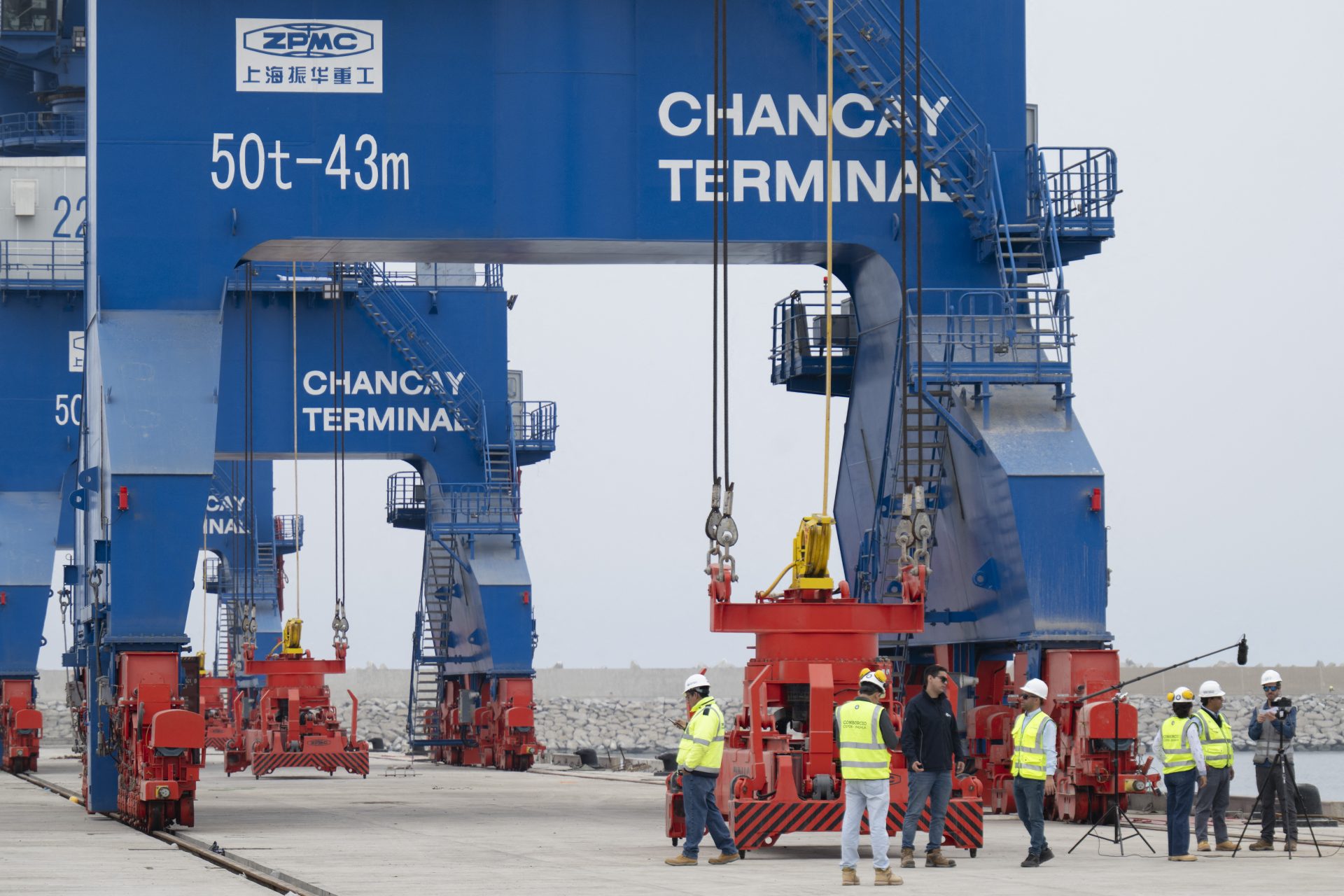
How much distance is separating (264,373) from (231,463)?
1427 cm

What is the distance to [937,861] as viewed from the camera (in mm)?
16969

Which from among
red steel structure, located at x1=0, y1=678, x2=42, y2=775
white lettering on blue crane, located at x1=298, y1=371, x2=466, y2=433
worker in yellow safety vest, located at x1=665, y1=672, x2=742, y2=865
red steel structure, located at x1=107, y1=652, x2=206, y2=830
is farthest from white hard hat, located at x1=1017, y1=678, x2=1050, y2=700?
red steel structure, located at x1=0, y1=678, x2=42, y2=775

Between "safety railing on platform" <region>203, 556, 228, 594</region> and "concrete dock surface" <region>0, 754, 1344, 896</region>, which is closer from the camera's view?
"concrete dock surface" <region>0, 754, 1344, 896</region>

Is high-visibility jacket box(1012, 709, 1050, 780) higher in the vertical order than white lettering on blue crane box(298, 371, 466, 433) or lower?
lower

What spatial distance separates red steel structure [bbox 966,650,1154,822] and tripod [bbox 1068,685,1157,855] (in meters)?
0.05

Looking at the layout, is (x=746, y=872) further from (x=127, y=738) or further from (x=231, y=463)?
(x=231, y=463)

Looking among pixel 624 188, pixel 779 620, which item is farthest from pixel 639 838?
pixel 624 188

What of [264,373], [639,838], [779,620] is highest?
[264,373]

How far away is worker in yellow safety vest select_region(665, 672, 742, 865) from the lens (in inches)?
682

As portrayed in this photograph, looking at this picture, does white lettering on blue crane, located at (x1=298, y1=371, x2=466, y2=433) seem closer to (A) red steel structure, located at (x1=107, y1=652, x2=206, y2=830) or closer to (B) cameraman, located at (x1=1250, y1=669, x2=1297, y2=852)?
(A) red steel structure, located at (x1=107, y1=652, x2=206, y2=830)

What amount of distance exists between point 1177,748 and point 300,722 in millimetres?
23783

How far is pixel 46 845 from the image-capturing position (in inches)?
798

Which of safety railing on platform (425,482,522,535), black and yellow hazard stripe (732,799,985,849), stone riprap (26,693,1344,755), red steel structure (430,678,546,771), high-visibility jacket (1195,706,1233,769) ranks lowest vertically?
stone riprap (26,693,1344,755)

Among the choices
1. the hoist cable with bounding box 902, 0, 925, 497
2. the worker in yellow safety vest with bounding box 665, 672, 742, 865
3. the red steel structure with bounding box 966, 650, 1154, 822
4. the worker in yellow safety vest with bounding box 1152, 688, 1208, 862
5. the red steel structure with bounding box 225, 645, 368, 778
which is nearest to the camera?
the worker in yellow safety vest with bounding box 665, 672, 742, 865
